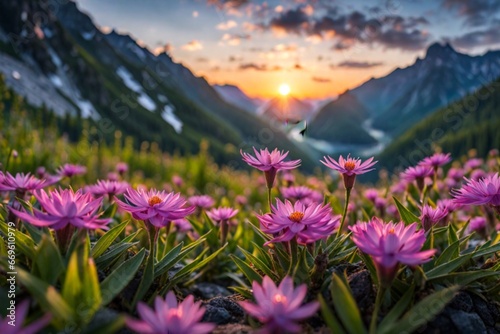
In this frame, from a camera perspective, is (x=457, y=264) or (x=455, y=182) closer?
(x=457, y=264)

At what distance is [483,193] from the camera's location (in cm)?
287

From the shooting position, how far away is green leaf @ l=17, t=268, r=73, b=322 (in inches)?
70.3

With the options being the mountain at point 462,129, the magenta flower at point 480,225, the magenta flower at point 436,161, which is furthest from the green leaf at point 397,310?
the mountain at point 462,129

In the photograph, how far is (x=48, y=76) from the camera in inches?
4478

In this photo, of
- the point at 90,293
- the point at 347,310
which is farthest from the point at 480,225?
the point at 90,293

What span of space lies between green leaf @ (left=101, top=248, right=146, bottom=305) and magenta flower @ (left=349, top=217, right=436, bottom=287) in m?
1.28

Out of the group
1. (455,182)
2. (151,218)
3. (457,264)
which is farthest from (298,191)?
(455,182)

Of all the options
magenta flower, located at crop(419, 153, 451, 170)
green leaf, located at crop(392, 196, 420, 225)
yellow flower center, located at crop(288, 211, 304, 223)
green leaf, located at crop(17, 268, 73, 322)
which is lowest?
green leaf, located at crop(17, 268, 73, 322)

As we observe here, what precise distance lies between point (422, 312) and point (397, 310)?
0.21 meters

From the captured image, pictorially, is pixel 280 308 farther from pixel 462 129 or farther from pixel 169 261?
pixel 462 129

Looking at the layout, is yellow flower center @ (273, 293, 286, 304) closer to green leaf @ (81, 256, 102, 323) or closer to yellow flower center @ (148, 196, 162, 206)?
green leaf @ (81, 256, 102, 323)

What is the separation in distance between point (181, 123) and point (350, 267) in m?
170

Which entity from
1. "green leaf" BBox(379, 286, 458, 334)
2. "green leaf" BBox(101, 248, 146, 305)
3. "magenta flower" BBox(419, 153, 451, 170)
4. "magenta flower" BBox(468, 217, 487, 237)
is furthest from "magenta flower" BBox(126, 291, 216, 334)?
"magenta flower" BBox(468, 217, 487, 237)

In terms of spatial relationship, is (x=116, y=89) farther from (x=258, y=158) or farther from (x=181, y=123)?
(x=258, y=158)
